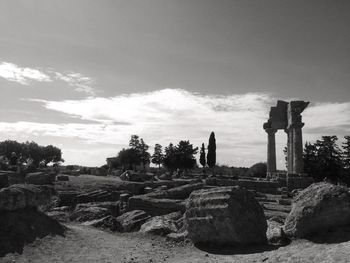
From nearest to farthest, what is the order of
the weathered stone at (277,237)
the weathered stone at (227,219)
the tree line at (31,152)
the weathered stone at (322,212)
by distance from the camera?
1. the weathered stone at (322,212)
2. the weathered stone at (277,237)
3. the weathered stone at (227,219)
4. the tree line at (31,152)

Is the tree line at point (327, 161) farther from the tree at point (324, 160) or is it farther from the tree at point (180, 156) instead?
the tree at point (180, 156)

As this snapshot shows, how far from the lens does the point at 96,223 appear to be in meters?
12.5

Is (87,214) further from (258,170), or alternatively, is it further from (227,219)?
(258,170)

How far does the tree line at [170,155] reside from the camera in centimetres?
6347

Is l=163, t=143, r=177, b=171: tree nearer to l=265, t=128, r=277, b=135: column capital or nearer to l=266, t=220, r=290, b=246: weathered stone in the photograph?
l=265, t=128, r=277, b=135: column capital

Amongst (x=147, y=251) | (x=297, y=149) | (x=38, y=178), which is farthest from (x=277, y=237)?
(x=297, y=149)

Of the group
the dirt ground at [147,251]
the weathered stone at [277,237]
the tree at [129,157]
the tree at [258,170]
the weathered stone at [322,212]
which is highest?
the tree at [129,157]

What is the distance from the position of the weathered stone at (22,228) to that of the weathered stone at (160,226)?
2.61 m

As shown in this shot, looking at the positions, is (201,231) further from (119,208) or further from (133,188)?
(133,188)

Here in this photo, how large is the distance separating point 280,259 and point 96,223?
23.6 feet

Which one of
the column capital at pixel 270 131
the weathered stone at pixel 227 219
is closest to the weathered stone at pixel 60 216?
the weathered stone at pixel 227 219

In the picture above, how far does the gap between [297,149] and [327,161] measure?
86.2ft

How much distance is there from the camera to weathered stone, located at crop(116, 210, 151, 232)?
39.5 feet

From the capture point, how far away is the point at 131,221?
12.3 meters
